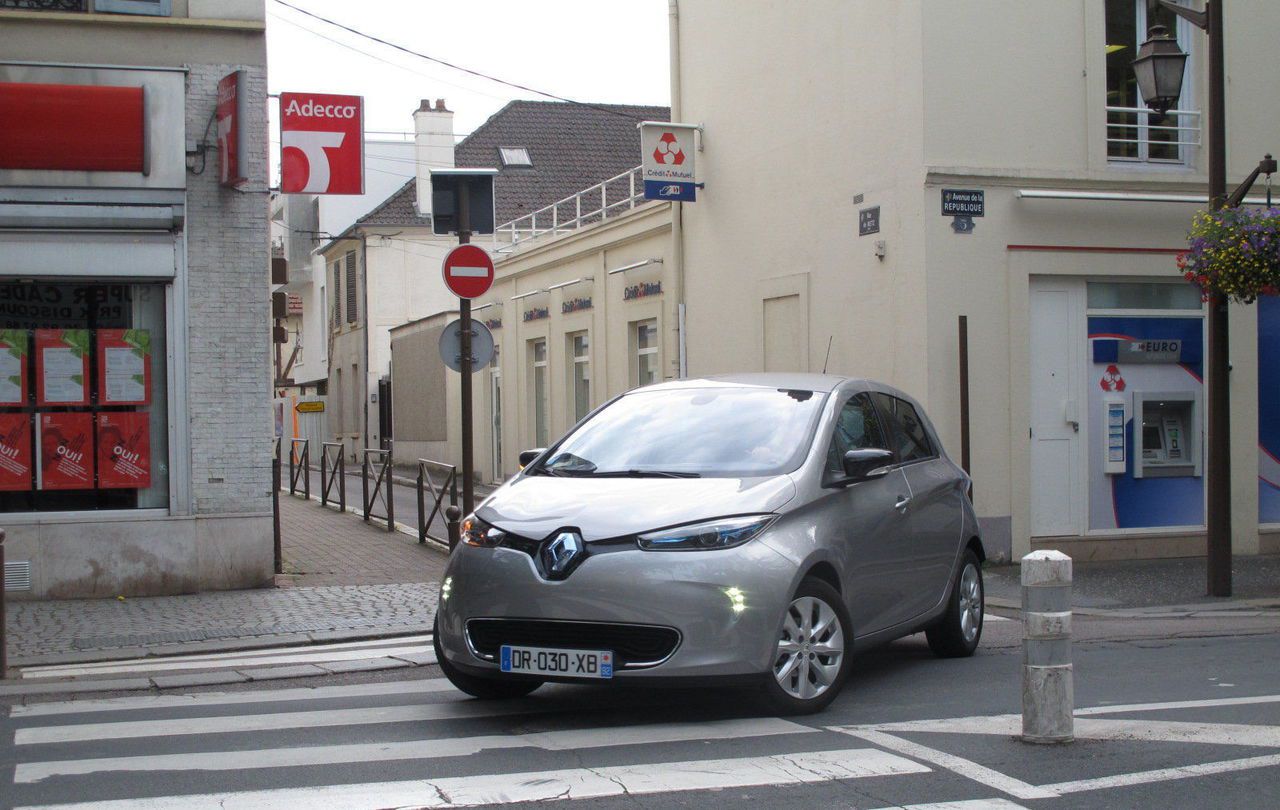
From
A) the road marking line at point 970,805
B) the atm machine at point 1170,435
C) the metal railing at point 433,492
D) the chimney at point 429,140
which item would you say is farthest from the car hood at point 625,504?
the chimney at point 429,140

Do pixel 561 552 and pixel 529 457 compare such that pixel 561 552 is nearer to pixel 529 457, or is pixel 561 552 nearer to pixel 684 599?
pixel 684 599

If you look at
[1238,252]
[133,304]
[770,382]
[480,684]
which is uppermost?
[1238,252]

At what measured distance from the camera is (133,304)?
12.5 meters

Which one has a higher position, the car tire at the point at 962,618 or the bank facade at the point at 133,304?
the bank facade at the point at 133,304

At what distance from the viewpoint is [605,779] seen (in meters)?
5.39

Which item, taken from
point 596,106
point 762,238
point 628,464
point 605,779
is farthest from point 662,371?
point 596,106

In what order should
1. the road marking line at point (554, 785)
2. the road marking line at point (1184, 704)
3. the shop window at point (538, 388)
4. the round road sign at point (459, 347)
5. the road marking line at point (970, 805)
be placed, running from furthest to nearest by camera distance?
1. the shop window at point (538, 388)
2. the round road sign at point (459, 347)
3. the road marking line at point (1184, 704)
4. the road marking line at point (554, 785)
5. the road marking line at point (970, 805)

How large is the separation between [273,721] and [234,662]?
2.54m

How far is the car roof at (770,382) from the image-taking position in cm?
782

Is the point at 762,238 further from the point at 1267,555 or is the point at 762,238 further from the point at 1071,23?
the point at 1267,555

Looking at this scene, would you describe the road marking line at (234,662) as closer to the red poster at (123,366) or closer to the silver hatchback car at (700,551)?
the silver hatchback car at (700,551)

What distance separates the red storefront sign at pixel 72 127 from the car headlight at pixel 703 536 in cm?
795

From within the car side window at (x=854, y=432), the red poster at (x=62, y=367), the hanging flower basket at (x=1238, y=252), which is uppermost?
the hanging flower basket at (x=1238, y=252)

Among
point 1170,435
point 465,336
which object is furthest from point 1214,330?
point 465,336
